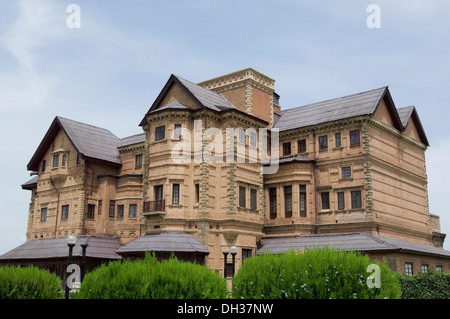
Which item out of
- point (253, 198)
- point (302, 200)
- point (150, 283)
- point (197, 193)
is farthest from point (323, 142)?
point (150, 283)

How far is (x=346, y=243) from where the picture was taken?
1391 inches

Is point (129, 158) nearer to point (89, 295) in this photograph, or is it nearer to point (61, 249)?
point (61, 249)

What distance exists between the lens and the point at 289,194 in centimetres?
4091

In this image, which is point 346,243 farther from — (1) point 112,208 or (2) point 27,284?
(2) point 27,284

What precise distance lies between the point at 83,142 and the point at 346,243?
24976 mm

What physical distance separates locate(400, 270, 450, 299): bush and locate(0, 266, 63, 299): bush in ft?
58.1

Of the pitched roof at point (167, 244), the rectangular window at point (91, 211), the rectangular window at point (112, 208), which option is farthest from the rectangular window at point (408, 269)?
the rectangular window at point (91, 211)

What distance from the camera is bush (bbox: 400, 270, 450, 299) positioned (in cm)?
2616

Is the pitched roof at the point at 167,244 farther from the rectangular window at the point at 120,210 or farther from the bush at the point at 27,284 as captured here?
the bush at the point at 27,284

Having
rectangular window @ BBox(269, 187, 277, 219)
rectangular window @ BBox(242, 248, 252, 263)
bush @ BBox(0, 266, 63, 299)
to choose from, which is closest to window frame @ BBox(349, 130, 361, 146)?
rectangular window @ BBox(269, 187, 277, 219)

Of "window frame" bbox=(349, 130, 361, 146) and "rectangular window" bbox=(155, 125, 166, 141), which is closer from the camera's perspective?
"rectangular window" bbox=(155, 125, 166, 141)

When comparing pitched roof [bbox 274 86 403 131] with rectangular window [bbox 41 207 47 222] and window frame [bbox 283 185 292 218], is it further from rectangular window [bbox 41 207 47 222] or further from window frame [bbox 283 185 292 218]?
rectangular window [bbox 41 207 47 222]
